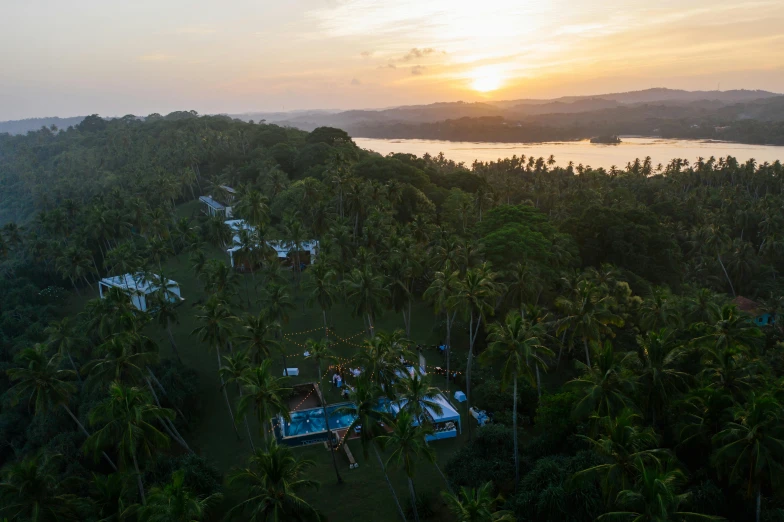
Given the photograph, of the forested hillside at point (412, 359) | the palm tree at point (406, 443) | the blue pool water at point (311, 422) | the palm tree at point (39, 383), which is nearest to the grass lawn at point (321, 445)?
the forested hillside at point (412, 359)

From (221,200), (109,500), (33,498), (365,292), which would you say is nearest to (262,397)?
(109,500)

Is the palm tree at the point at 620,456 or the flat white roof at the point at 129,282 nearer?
the palm tree at the point at 620,456

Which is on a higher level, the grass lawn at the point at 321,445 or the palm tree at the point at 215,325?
the palm tree at the point at 215,325

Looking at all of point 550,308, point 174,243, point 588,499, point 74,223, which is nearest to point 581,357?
point 550,308

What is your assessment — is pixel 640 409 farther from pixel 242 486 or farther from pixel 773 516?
pixel 242 486

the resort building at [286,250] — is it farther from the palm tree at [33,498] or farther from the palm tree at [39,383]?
the palm tree at [33,498]

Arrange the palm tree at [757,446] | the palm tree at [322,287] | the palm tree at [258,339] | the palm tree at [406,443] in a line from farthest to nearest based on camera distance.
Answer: the palm tree at [322,287] < the palm tree at [258,339] < the palm tree at [406,443] < the palm tree at [757,446]

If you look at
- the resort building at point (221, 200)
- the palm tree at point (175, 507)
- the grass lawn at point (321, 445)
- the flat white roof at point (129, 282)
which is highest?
the resort building at point (221, 200)
